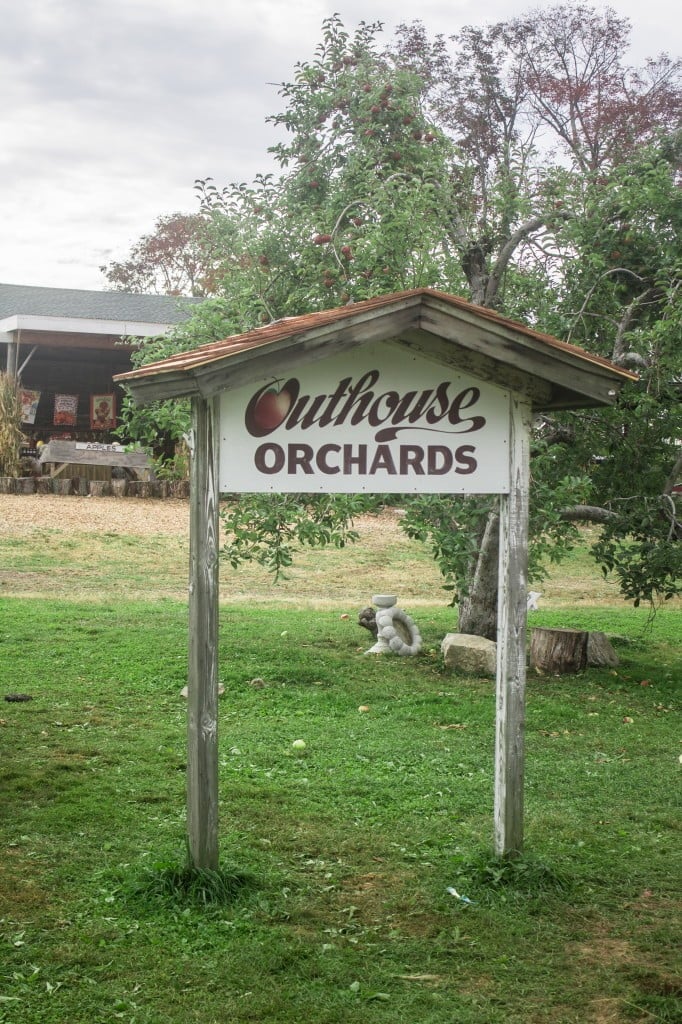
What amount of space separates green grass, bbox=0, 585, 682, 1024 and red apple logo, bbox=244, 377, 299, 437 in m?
2.07

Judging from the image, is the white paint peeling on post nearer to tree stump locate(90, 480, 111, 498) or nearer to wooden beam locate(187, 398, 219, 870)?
wooden beam locate(187, 398, 219, 870)

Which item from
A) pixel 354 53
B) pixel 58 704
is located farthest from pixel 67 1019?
pixel 354 53

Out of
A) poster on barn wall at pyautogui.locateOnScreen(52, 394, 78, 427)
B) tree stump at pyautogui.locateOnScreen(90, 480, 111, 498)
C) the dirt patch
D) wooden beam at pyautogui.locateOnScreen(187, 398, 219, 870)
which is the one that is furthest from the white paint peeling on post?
poster on barn wall at pyautogui.locateOnScreen(52, 394, 78, 427)

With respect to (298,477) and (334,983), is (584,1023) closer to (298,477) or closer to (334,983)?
(334,983)

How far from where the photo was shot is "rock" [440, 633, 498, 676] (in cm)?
1070

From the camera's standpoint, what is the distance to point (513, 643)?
17.1 feet

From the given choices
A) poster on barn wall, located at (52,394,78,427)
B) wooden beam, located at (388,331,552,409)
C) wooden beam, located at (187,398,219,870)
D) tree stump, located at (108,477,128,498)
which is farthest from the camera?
poster on barn wall, located at (52,394,78,427)

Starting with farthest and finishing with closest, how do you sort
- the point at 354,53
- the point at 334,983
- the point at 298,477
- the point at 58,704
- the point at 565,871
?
the point at 354,53, the point at 58,704, the point at 565,871, the point at 298,477, the point at 334,983

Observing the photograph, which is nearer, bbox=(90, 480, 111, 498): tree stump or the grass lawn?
the grass lawn

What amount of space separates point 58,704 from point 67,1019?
5.05m

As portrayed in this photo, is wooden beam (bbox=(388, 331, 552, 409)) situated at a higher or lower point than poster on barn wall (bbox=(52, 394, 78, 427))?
lower

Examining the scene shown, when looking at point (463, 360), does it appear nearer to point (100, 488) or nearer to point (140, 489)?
point (100, 488)

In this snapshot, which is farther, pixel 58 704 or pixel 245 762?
pixel 58 704

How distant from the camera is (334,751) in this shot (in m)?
7.68
